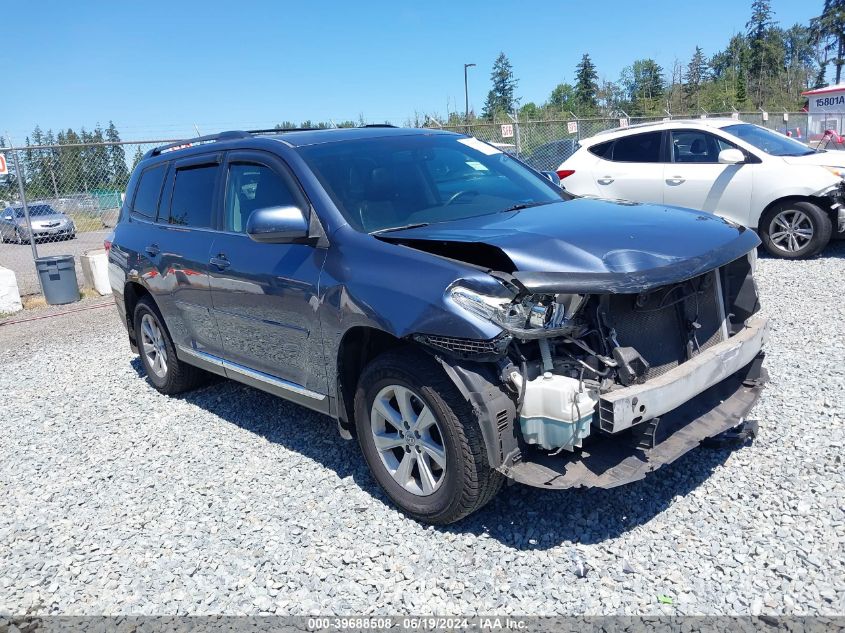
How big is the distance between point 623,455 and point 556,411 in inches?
18.9

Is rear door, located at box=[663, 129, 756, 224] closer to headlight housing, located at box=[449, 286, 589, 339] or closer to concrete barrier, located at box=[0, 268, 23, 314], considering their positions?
headlight housing, located at box=[449, 286, 589, 339]

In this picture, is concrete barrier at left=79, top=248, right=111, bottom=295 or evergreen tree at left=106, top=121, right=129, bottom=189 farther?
evergreen tree at left=106, top=121, right=129, bottom=189

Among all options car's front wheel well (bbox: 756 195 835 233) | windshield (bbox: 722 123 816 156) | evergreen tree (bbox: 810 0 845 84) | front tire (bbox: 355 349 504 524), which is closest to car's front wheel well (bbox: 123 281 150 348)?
front tire (bbox: 355 349 504 524)

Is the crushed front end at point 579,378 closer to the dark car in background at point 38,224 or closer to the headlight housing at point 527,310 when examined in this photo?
the headlight housing at point 527,310

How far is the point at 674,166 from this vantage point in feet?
31.7

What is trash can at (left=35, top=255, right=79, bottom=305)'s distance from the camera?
34.2 ft

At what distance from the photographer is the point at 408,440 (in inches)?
133

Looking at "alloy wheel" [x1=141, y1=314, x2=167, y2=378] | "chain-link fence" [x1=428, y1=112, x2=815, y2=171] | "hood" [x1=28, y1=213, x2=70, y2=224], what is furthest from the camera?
"chain-link fence" [x1=428, y1=112, x2=815, y2=171]

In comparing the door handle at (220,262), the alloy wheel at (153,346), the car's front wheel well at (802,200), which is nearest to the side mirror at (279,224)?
the door handle at (220,262)

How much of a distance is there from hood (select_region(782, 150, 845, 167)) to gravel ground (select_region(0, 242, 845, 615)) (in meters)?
4.70

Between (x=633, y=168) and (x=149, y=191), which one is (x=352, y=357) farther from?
(x=633, y=168)

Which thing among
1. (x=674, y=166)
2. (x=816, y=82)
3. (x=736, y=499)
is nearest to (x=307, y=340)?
(x=736, y=499)

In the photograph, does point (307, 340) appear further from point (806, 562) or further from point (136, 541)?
point (806, 562)

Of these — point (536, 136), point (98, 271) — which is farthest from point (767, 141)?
point (98, 271)
